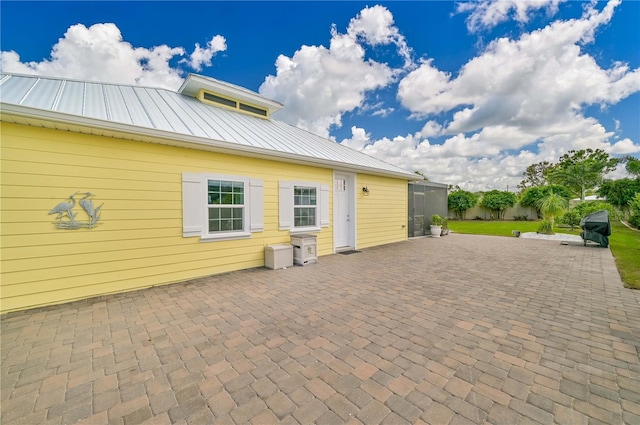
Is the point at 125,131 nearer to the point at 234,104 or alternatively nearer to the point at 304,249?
the point at 304,249

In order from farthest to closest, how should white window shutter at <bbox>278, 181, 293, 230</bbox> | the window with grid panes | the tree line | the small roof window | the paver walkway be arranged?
the tree line < the small roof window < white window shutter at <bbox>278, 181, 293, 230</bbox> < the window with grid panes < the paver walkway

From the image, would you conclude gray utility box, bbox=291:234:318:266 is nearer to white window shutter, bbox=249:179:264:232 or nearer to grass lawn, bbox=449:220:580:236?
white window shutter, bbox=249:179:264:232

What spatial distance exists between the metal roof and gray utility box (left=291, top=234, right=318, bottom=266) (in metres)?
2.03

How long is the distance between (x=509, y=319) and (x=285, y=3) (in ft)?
32.3

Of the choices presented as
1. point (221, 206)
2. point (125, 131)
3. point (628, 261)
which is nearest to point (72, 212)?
point (125, 131)

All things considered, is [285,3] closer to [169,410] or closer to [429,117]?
[429,117]

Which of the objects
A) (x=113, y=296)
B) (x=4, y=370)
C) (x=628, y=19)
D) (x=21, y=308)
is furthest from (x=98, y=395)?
(x=628, y=19)

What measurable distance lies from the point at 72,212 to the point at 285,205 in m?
3.97

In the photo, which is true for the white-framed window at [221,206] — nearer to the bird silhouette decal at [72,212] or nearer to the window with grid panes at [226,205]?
the window with grid panes at [226,205]

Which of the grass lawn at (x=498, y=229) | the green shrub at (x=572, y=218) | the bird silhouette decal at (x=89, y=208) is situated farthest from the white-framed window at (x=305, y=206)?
the green shrub at (x=572, y=218)

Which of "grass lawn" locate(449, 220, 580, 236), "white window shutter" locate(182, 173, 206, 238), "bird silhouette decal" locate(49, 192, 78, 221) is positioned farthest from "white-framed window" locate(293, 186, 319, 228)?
"grass lawn" locate(449, 220, 580, 236)

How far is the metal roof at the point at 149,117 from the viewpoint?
3753mm

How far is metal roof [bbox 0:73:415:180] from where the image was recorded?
12.3ft

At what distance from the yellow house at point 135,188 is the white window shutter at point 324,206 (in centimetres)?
4
